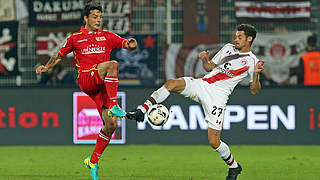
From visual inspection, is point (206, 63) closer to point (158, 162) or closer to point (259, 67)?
point (259, 67)

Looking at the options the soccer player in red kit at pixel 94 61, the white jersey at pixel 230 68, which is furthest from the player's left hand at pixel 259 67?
the soccer player in red kit at pixel 94 61

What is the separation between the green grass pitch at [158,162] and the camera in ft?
35.3

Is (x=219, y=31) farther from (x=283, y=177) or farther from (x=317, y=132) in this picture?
(x=283, y=177)

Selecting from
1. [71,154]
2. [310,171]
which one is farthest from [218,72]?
[71,154]

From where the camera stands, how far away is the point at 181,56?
1547cm

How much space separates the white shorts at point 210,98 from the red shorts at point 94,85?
1069 mm

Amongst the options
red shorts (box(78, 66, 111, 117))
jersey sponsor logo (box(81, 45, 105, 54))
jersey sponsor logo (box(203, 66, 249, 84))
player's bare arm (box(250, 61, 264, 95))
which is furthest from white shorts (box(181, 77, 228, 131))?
jersey sponsor logo (box(81, 45, 105, 54))

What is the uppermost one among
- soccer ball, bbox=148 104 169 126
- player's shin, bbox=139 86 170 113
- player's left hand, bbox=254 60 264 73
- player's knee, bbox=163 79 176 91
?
player's left hand, bbox=254 60 264 73

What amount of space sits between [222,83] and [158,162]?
10.1ft

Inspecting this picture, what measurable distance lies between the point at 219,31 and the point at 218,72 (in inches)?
218

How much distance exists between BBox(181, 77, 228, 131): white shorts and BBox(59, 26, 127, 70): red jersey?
1.10 meters

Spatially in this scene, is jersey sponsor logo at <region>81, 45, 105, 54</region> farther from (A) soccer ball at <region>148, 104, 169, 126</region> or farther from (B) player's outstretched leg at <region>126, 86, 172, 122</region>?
(A) soccer ball at <region>148, 104, 169, 126</region>

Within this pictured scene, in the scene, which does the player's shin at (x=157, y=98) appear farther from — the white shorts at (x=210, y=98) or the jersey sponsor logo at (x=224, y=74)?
the jersey sponsor logo at (x=224, y=74)

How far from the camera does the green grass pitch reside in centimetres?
1077
